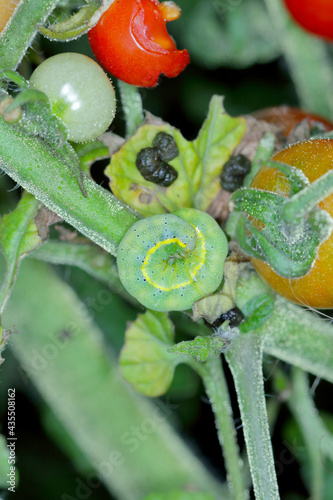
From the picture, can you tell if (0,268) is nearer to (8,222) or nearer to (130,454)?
(8,222)

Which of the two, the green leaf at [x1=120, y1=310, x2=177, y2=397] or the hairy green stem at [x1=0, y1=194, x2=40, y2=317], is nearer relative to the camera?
the hairy green stem at [x1=0, y1=194, x2=40, y2=317]

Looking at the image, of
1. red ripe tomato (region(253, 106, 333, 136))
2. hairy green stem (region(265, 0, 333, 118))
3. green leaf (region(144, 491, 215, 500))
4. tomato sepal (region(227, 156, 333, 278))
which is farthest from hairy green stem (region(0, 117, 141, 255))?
hairy green stem (region(265, 0, 333, 118))

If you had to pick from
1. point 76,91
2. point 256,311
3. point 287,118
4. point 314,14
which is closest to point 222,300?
point 256,311

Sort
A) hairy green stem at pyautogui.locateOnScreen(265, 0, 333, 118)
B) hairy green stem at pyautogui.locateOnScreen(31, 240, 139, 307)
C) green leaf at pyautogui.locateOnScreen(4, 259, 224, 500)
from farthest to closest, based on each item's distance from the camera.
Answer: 1. hairy green stem at pyautogui.locateOnScreen(265, 0, 333, 118)
2. green leaf at pyautogui.locateOnScreen(4, 259, 224, 500)
3. hairy green stem at pyautogui.locateOnScreen(31, 240, 139, 307)

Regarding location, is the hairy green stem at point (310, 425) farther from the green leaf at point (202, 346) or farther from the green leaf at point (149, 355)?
the green leaf at point (202, 346)

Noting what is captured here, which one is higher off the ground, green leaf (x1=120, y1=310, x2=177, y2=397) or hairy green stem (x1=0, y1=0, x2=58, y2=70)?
hairy green stem (x1=0, y1=0, x2=58, y2=70)

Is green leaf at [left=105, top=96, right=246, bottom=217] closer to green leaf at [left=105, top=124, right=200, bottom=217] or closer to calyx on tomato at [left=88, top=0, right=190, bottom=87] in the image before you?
green leaf at [left=105, top=124, right=200, bottom=217]

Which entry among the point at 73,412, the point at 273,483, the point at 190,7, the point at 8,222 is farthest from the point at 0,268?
the point at 190,7
